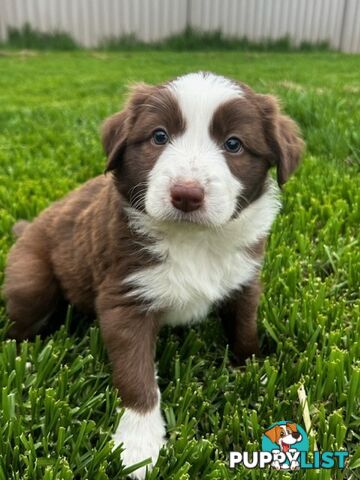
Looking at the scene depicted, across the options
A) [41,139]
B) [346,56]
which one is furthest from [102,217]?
[346,56]

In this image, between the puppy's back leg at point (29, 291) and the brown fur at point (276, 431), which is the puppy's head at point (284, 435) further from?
the puppy's back leg at point (29, 291)

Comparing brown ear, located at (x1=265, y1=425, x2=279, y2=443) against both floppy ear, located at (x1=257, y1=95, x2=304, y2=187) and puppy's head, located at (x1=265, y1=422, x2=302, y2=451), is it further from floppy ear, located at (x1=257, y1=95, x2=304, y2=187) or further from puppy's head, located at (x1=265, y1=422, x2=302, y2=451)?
floppy ear, located at (x1=257, y1=95, x2=304, y2=187)

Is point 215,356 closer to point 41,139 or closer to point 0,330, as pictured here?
point 0,330

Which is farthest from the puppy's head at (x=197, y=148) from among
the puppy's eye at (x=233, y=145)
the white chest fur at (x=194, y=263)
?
the white chest fur at (x=194, y=263)

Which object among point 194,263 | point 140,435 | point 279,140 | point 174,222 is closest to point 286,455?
point 140,435

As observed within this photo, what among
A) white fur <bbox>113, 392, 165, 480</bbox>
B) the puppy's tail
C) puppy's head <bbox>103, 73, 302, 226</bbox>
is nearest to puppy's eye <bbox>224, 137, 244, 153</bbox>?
puppy's head <bbox>103, 73, 302, 226</bbox>

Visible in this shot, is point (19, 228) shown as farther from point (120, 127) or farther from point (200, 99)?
point (200, 99)

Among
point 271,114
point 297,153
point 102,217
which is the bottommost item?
point 102,217
